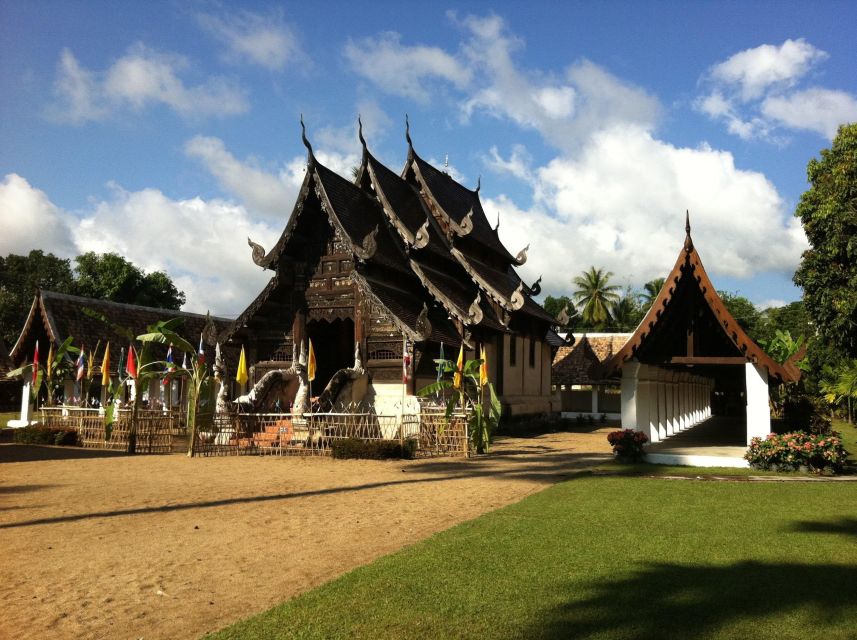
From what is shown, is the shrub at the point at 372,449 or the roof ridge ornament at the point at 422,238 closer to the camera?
the shrub at the point at 372,449

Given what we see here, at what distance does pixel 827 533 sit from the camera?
7.81 m

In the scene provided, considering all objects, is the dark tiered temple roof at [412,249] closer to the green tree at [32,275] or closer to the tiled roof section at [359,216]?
the tiled roof section at [359,216]

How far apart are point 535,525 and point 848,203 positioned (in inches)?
565

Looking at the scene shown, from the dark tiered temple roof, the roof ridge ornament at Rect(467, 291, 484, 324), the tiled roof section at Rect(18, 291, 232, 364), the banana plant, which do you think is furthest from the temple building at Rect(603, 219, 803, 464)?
the tiled roof section at Rect(18, 291, 232, 364)

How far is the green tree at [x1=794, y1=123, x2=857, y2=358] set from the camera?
58.0 feet

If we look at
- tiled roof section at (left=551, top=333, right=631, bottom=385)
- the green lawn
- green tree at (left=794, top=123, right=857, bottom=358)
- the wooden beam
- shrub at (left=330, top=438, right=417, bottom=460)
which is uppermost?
green tree at (left=794, top=123, right=857, bottom=358)

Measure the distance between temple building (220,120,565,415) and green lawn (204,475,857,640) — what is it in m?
11.9

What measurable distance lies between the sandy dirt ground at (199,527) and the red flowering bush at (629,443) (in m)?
0.98

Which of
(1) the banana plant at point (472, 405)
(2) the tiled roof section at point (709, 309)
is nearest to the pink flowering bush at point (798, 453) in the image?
(2) the tiled roof section at point (709, 309)

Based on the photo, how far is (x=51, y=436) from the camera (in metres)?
19.9

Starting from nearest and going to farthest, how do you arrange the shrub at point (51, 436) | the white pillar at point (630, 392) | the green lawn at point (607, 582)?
the green lawn at point (607, 582) → the white pillar at point (630, 392) → the shrub at point (51, 436)

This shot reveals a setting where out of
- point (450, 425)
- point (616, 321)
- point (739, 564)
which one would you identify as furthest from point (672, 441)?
point (616, 321)

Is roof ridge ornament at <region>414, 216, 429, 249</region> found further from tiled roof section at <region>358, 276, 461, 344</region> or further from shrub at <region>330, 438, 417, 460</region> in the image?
shrub at <region>330, 438, 417, 460</region>

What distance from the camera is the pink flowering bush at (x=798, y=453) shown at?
13086mm
